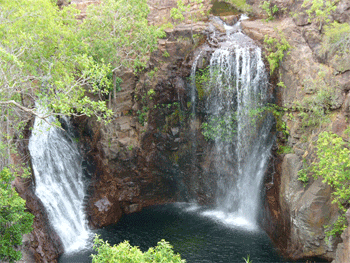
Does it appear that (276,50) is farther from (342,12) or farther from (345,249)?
(345,249)

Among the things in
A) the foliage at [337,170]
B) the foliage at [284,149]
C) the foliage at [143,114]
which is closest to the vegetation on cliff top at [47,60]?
the foliage at [143,114]

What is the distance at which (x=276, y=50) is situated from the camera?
19266 mm

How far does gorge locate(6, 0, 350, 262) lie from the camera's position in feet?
54.6

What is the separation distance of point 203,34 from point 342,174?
589 inches

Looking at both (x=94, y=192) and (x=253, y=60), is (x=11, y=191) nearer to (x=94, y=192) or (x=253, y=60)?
(x=94, y=192)

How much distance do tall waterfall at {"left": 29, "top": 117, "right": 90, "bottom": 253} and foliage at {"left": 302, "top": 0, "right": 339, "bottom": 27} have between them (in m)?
16.8

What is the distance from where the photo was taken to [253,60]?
A: 1962 centimetres

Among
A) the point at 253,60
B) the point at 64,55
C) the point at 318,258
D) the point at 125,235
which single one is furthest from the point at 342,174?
the point at 64,55

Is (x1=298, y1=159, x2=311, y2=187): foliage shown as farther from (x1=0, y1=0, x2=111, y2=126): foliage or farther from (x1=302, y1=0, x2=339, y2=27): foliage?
(x1=0, y1=0, x2=111, y2=126): foliage

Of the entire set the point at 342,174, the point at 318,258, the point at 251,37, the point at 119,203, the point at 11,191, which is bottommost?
the point at 318,258

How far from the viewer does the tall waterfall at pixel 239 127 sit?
1922cm

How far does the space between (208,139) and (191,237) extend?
703 cm

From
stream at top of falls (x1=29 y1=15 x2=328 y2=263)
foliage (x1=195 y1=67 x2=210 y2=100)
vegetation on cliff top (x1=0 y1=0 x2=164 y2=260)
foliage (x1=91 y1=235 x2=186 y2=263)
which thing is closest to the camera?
foliage (x1=91 y1=235 x2=186 y2=263)

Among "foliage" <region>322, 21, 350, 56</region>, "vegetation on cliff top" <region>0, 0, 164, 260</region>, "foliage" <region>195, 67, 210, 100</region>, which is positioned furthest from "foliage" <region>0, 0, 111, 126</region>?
"foliage" <region>322, 21, 350, 56</region>
